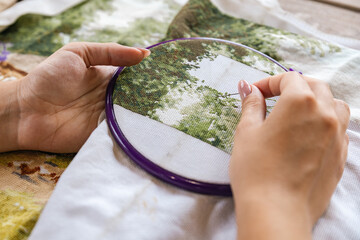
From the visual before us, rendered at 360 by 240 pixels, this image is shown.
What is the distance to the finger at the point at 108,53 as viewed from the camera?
0.64m

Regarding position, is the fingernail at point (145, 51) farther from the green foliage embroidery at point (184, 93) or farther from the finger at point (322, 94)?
the finger at point (322, 94)

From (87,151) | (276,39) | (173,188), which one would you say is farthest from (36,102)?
(276,39)

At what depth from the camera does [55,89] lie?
64cm

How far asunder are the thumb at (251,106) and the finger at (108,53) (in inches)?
9.4

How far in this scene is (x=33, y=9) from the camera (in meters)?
1.00

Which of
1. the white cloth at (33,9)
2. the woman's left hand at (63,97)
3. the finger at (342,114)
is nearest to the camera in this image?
the finger at (342,114)

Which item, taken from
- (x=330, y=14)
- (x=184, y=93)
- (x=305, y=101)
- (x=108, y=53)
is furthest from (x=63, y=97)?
(x=330, y=14)

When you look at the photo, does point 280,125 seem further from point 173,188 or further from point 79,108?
point 79,108

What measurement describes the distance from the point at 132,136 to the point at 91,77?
8.6 inches

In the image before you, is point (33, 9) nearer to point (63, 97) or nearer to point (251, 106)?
point (63, 97)

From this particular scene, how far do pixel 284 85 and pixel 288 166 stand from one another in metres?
0.15

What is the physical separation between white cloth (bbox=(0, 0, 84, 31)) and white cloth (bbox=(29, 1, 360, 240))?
0.65 metres

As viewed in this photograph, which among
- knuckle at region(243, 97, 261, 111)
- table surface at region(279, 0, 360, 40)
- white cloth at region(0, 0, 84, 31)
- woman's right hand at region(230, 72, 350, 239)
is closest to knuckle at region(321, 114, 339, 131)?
woman's right hand at region(230, 72, 350, 239)

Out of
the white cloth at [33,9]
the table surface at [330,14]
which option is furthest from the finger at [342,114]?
the white cloth at [33,9]
